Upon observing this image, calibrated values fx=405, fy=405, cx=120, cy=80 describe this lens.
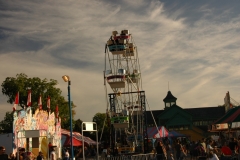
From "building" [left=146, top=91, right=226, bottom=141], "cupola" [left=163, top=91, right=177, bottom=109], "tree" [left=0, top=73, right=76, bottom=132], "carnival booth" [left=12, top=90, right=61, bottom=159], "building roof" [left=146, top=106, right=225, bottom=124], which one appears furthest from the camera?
"cupola" [left=163, top=91, right=177, bottom=109]

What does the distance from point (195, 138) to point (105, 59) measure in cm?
4232

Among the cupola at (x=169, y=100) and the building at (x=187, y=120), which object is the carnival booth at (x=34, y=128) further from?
the cupola at (x=169, y=100)

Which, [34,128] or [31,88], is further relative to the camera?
[31,88]

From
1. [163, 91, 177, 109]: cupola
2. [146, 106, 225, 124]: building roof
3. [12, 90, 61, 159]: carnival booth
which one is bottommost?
[12, 90, 61, 159]: carnival booth

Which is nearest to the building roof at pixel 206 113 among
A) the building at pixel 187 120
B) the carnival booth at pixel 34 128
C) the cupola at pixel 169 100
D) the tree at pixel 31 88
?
the building at pixel 187 120

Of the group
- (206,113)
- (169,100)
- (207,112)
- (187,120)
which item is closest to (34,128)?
(187,120)

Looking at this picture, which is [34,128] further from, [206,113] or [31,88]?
[206,113]

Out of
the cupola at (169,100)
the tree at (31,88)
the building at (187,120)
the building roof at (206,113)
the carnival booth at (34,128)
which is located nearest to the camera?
the carnival booth at (34,128)

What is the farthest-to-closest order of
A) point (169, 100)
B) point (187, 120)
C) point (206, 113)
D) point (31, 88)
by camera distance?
point (169, 100) → point (206, 113) → point (187, 120) → point (31, 88)

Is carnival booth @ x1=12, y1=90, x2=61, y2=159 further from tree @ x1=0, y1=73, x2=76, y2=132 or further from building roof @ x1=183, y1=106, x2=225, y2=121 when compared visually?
building roof @ x1=183, y1=106, x2=225, y2=121

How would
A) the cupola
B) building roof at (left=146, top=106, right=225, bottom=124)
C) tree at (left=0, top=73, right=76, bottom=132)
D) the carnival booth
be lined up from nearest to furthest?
the carnival booth, tree at (left=0, top=73, right=76, bottom=132), building roof at (left=146, top=106, right=225, bottom=124), the cupola

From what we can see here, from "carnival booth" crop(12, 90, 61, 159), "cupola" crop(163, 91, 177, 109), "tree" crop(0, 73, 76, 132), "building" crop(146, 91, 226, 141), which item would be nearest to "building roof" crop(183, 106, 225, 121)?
"building" crop(146, 91, 226, 141)

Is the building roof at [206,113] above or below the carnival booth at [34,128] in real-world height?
above

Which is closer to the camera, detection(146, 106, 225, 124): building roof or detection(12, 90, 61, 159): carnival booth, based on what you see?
detection(12, 90, 61, 159): carnival booth
